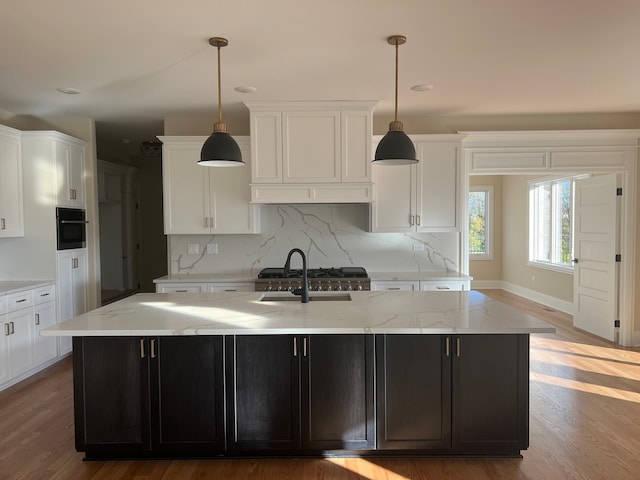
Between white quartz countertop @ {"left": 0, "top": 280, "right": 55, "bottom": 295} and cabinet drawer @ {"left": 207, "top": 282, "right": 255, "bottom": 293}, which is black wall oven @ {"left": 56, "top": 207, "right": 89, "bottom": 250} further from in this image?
cabinet drawer @ {"left": 207, "top": 282, "right": 255, "bottom": 293}

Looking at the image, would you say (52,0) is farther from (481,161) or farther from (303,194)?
(481,161)

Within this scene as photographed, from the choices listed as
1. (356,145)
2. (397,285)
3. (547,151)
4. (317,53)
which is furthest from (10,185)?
(547,151)

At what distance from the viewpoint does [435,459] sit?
2553 millimetres

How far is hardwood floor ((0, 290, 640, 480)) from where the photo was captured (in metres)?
2.42

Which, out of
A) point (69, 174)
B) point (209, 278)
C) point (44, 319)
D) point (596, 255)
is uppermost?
point (69, 174)

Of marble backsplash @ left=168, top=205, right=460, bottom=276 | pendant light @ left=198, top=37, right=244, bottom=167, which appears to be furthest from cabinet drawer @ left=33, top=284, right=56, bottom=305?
pendant light @ left=198, top=37, right=244, bottom=167

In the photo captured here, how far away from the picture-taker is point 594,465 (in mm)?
2527

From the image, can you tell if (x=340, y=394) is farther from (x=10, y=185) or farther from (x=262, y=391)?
(x=10, y=185)

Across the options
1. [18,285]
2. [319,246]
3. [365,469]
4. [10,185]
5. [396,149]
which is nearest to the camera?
[365,469]

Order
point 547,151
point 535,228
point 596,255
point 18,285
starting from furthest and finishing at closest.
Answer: point 535,228 → point 596,255 → point 547,151 → point 18,285

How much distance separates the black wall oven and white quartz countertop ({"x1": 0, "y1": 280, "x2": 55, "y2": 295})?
39 centimetres

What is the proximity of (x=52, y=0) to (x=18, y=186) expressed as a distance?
2.58 meters

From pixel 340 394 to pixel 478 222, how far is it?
741 centimetres

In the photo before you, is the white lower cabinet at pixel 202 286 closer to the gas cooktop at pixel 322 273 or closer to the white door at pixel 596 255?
the gas cooktop at pixel 322 273
